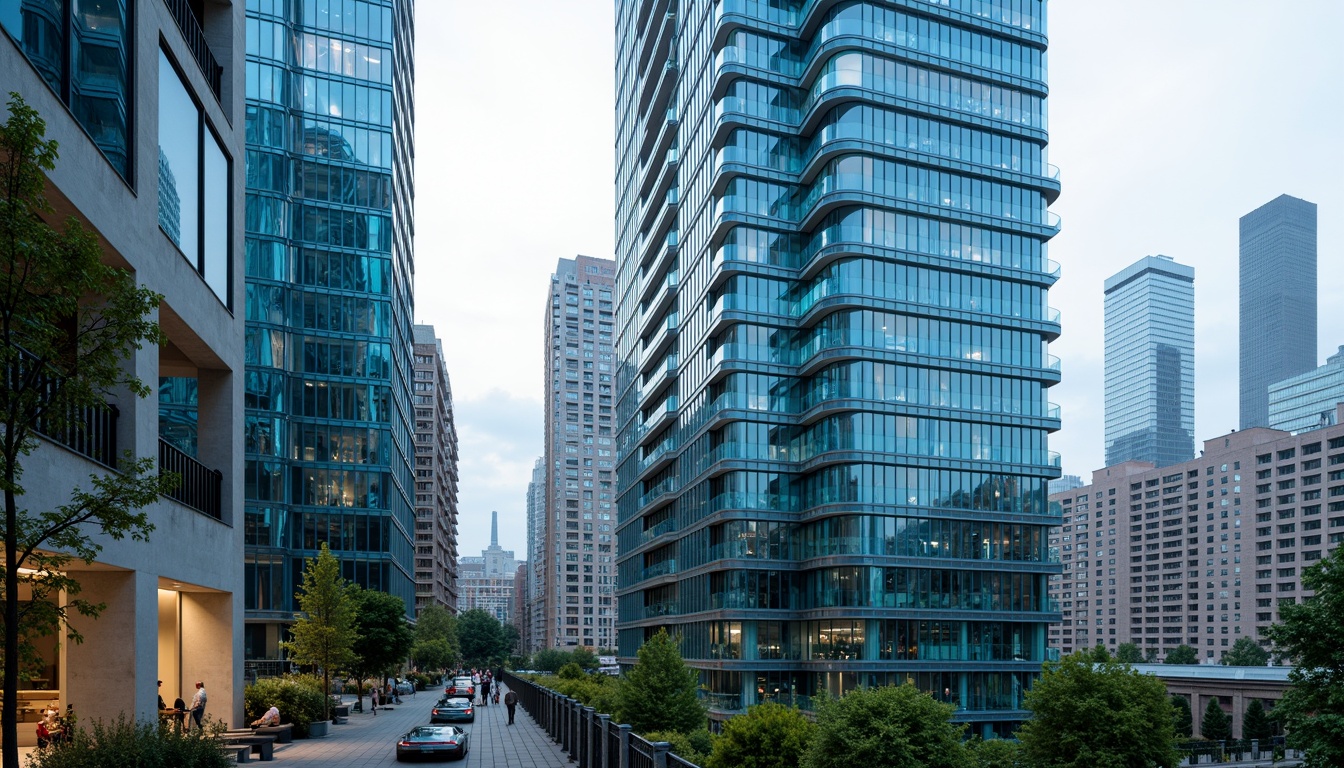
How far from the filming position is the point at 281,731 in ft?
107

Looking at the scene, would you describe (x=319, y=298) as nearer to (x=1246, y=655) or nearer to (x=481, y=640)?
(x=481, y=640)

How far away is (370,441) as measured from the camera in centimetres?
7531

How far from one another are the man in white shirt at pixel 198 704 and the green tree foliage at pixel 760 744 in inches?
481

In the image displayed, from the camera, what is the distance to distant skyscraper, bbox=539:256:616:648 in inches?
7736

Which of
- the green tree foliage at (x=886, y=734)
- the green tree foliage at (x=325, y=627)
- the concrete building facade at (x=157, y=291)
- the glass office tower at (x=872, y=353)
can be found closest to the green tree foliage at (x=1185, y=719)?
the glass office tower at (x=872, y=353)

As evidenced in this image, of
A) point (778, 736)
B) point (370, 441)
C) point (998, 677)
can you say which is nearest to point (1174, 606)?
point (998, 677)

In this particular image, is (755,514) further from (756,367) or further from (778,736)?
(778,736)

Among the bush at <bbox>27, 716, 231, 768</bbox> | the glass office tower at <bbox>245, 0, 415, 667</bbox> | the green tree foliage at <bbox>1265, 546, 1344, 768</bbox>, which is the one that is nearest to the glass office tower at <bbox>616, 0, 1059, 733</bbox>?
the glass office tower at <bbox>245, 0, 415, 667</bbox>

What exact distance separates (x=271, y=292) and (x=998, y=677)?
179 feet

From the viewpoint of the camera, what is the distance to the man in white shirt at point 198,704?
79.7ft

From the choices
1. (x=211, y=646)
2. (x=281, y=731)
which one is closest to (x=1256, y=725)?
(x=281, y=731)

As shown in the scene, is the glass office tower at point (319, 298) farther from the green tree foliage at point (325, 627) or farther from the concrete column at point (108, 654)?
the concrete column at point (108, 654)

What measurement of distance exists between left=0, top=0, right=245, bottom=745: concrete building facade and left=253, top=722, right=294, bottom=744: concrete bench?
2.22m

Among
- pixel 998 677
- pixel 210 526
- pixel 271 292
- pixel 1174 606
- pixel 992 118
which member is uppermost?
pixel 992 118
